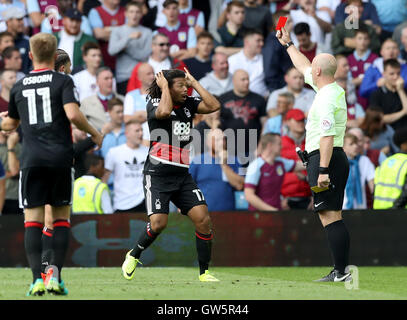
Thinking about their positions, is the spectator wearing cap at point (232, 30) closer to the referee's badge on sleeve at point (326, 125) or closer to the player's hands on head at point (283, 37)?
the player's hands on head at point (283, 37)

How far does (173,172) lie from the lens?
34.4 feet

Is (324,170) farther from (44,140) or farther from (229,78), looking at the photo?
(229,78)

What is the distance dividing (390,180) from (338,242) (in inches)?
146

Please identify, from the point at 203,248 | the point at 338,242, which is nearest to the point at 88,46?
the point at 203,248

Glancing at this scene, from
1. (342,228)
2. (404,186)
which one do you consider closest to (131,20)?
(404,186)

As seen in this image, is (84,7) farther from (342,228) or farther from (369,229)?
(342,228)

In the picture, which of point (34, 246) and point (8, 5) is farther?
point (8, 5)

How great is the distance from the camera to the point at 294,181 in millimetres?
14156

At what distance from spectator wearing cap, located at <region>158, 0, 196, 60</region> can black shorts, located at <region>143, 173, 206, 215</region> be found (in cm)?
690

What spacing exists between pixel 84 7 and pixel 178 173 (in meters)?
8.06

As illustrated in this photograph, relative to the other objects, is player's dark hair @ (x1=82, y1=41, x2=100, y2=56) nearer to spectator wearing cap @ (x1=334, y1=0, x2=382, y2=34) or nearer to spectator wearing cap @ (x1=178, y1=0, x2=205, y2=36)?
spectator wearing cap @ (x1=178, y1=0, x2=205, y2=36)

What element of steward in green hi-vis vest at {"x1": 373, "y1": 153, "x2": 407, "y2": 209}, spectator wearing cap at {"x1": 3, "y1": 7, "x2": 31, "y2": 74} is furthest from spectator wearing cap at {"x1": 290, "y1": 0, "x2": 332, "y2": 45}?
spectator wearing cap at {"x1": 3, "y1": 7, "x2": 31, "y2": 74}

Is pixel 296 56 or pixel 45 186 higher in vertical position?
pixel 296 56

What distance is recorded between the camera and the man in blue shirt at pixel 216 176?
14047 millimetres
